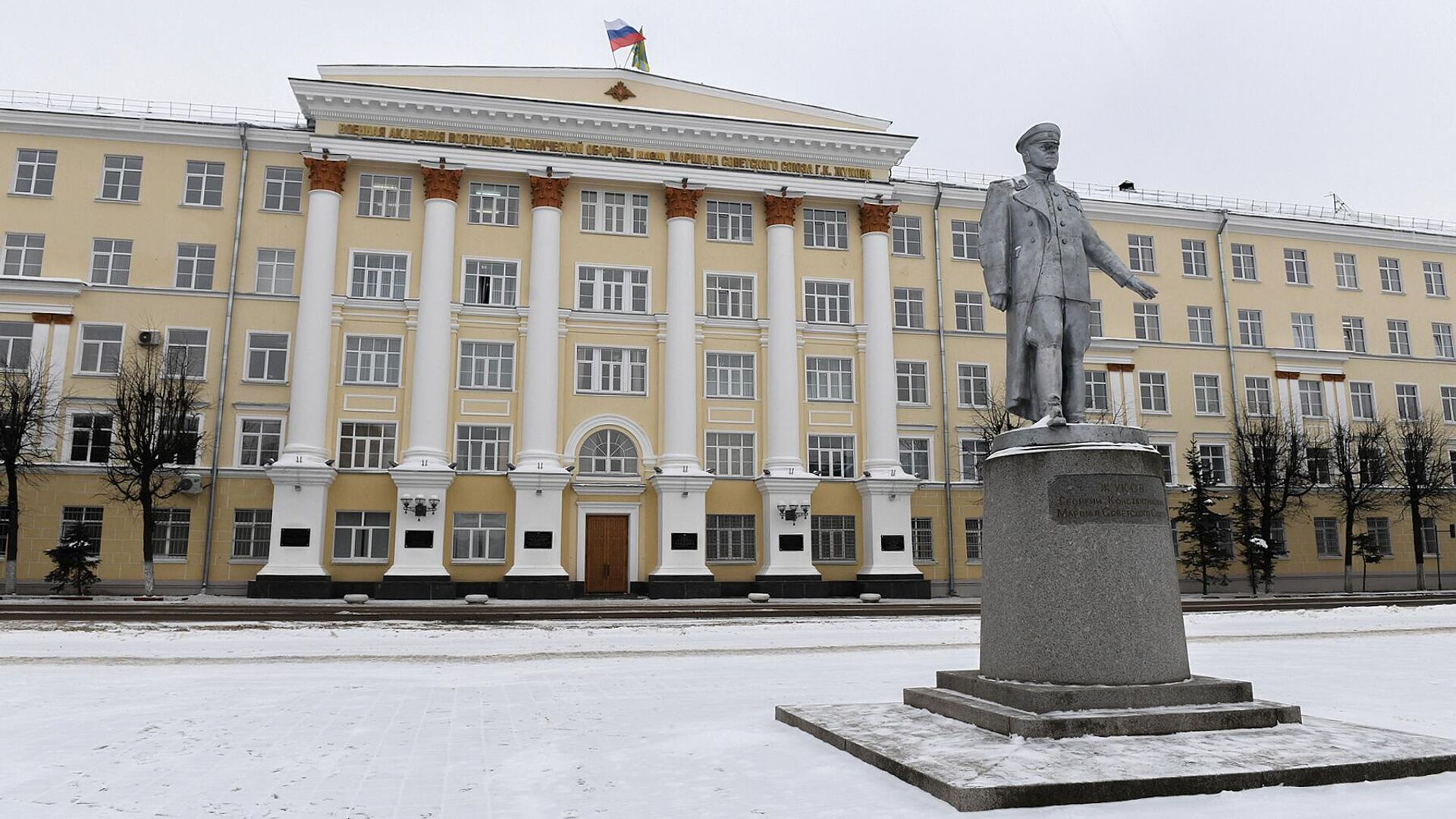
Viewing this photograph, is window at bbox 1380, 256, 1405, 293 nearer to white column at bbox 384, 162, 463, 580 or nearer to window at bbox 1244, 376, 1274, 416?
window at bbox 1244, 376, 1274, 416

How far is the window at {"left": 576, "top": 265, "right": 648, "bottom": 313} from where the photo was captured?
111ft

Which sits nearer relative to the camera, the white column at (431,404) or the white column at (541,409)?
the white column at (431,404)

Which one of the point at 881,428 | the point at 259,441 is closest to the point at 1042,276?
the point at 881,428

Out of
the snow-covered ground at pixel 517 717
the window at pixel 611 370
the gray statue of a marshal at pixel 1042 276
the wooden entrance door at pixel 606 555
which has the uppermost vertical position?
the window at pixel 611 370

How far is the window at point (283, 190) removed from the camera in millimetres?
33062

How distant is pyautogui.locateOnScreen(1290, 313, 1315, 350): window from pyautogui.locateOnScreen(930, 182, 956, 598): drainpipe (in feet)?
53.8

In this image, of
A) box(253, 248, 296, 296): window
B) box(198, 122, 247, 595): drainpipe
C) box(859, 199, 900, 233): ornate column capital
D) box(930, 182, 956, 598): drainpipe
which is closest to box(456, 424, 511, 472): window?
box(198, 122, 247, 595): drainpipe

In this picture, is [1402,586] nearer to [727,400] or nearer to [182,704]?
[727,400]

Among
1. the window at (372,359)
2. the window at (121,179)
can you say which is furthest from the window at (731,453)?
the window at (121,179)

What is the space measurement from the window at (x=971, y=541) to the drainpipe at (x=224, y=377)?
83.8 feet

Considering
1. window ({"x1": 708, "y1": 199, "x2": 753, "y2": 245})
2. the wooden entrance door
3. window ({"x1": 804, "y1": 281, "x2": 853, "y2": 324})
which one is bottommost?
the wooden entrance door

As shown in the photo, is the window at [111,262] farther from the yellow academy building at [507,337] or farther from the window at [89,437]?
the window at [89,437]

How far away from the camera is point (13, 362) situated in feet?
101

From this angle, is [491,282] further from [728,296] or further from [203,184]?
[203,184]
